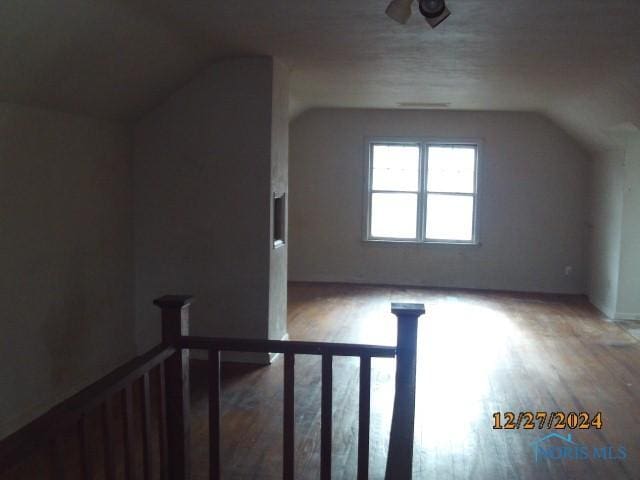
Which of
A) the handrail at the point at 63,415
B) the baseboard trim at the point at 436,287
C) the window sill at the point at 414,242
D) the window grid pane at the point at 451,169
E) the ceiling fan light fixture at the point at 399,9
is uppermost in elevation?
the ceiling fan light fixture at the point at 399,9

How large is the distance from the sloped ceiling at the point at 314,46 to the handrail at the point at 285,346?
1729 mm

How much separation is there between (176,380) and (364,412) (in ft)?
2.75

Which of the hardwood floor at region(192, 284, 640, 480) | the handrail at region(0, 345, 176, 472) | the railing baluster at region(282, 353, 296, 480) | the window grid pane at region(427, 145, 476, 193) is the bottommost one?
the hardwood floor at region(192, 284, 640, 480)

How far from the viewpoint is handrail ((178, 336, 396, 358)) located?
8.75 ft

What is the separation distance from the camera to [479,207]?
343 inches

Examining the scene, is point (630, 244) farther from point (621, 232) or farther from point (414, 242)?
point (414, 242)

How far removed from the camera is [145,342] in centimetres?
537

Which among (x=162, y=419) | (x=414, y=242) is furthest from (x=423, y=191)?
(x=162, y=419)

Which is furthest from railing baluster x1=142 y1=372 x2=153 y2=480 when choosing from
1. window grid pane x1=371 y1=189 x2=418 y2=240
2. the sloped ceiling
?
window grid pane x1=371 y1=189 x2=418 y2=240

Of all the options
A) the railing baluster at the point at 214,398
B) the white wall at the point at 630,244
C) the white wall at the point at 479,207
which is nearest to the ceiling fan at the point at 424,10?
the railing baluster at the point at 214,398

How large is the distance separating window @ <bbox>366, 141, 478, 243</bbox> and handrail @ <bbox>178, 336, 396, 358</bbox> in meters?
6.36

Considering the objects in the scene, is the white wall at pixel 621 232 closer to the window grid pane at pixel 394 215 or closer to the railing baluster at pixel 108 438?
the window grid pane at pixel 394 215

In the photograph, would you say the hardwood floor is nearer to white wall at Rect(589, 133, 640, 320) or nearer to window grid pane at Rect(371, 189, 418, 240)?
white wall at Rect(589, 133, 640, 320)

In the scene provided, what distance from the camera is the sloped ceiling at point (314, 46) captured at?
10.9 ft
